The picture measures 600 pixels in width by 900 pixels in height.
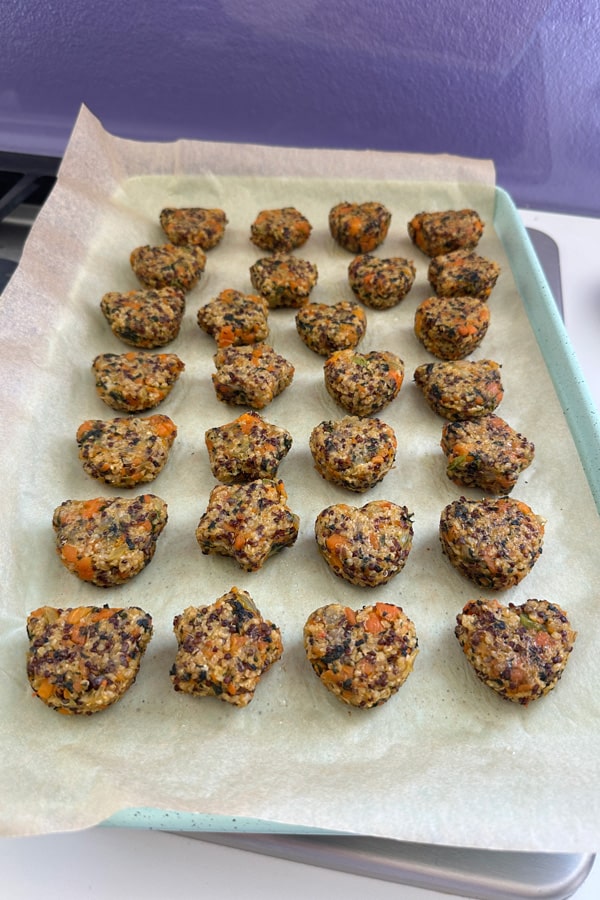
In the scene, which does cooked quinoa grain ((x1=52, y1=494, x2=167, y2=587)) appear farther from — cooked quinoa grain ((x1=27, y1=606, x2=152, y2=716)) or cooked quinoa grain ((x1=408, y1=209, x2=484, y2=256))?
cooked quinoa grain ((x1=408, y1=209, x2=484, y2=256))

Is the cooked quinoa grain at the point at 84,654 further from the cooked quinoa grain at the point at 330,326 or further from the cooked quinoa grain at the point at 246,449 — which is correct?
the cooked quinoa grain at the point at 330,326

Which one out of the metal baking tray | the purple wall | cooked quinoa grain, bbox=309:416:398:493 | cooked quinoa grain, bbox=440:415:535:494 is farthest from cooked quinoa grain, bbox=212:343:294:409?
the purple wall

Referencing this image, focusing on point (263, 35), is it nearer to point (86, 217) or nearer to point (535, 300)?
point (86, 217)

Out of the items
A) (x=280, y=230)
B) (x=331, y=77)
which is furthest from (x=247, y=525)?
(x=331, y=77)

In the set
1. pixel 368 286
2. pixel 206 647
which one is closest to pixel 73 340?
pixel 368 286

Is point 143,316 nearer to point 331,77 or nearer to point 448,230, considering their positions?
point 448,230

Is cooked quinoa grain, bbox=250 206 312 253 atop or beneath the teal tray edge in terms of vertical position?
atop

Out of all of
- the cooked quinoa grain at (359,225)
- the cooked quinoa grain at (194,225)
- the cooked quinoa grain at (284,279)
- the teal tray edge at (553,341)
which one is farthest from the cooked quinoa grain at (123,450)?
the teal tray edge at (553,341)
